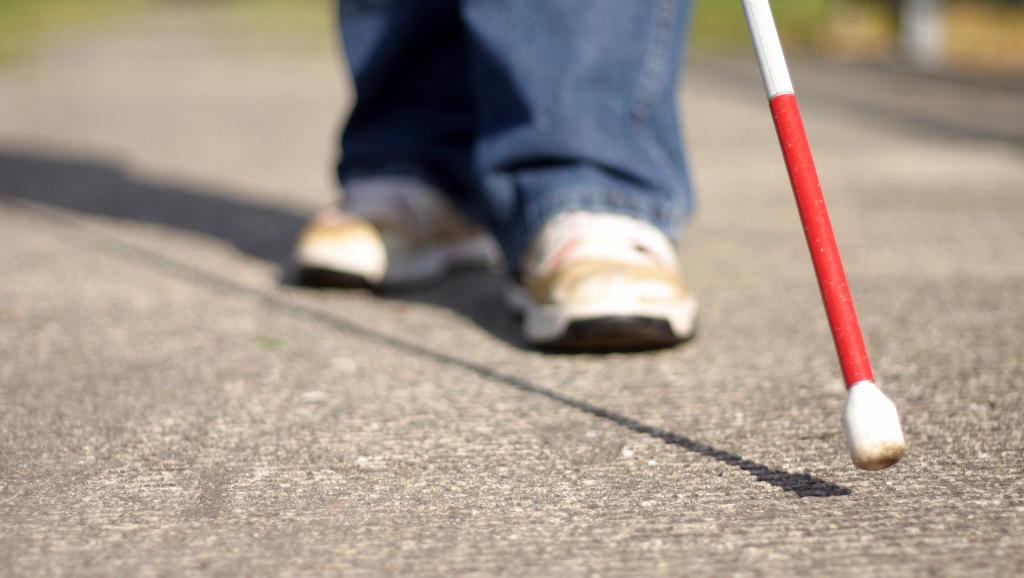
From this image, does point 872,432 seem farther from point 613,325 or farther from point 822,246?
point 613,325

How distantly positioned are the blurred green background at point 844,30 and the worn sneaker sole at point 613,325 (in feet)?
14.9

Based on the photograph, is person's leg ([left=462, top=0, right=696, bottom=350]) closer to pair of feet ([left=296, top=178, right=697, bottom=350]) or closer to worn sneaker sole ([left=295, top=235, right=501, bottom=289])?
pair of feet ([left=296, top=178, right=697, bottom=350])

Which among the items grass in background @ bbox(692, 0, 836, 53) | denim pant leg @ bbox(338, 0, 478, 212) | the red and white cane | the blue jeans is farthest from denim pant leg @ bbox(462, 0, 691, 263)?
grass in background @ bbox(692, 0, 836, 53)

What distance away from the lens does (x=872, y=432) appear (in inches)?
34.9

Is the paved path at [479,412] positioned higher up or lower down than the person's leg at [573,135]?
lower down

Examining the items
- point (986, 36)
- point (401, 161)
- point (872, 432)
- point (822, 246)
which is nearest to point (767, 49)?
point (822, 246)

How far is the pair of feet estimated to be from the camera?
138cm

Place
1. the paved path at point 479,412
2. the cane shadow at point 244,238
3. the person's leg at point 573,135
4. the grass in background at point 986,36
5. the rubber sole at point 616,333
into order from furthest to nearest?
the grass in background at point 986,36 → the person's leg at point 573,135 → the rubber sole at point 616,333 → the cane shadow at point 244,238 → the paved path at point 479,412

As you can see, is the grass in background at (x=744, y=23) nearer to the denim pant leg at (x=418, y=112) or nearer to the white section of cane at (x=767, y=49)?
the denim pant leg at (x=418, y=112)

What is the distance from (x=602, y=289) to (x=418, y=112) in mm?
723

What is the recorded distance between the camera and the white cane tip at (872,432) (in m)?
0.89

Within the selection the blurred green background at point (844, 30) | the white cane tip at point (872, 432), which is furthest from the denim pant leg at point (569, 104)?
the blurred green background at point (844, 30)

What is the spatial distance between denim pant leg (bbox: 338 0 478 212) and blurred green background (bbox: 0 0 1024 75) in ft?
13.6

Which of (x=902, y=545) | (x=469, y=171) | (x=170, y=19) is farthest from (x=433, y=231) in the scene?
(x=170, y=19)
